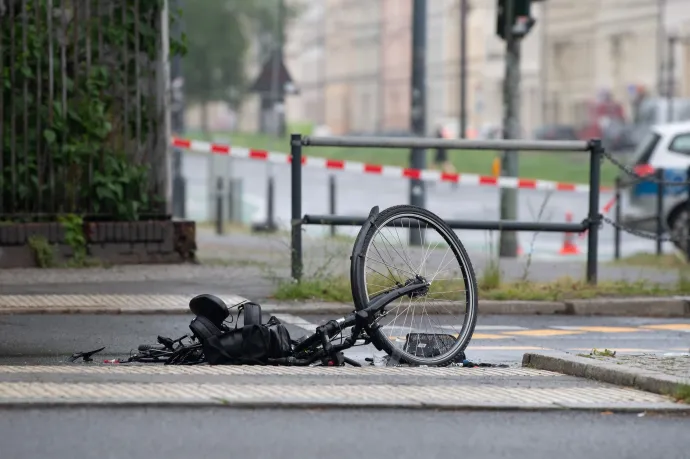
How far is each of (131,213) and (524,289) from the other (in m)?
3.44

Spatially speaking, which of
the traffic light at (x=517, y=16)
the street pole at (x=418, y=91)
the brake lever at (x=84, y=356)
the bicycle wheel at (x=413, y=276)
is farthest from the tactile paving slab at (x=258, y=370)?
the street pole at (x=418, y=91)

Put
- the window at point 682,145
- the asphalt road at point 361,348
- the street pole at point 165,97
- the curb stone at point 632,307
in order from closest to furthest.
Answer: the asphalt road at point 361,348, the curb stone at point 632,307, the street pole at point 165,97, the window at point 682,145

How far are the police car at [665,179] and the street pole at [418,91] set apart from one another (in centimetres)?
256

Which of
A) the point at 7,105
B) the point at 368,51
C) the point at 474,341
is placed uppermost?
the point at 368,51

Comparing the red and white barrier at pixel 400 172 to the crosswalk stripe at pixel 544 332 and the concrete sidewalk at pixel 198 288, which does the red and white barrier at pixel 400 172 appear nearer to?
the concrete sidewalk at pixel 198 288

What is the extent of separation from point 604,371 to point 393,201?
117 ft

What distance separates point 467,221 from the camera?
12836 mm

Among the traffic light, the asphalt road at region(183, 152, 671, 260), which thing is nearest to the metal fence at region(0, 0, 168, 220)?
the traffic light

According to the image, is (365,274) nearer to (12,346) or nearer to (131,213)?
(12,346)

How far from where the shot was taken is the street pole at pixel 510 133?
17719 millimetres

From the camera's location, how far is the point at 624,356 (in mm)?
8617

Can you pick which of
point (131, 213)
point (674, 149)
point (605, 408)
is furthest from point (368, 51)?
point (605, 408)

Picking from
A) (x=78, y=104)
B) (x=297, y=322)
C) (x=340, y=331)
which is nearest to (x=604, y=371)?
(x=340, y=331)

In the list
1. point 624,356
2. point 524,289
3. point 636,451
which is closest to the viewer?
point 636,451
